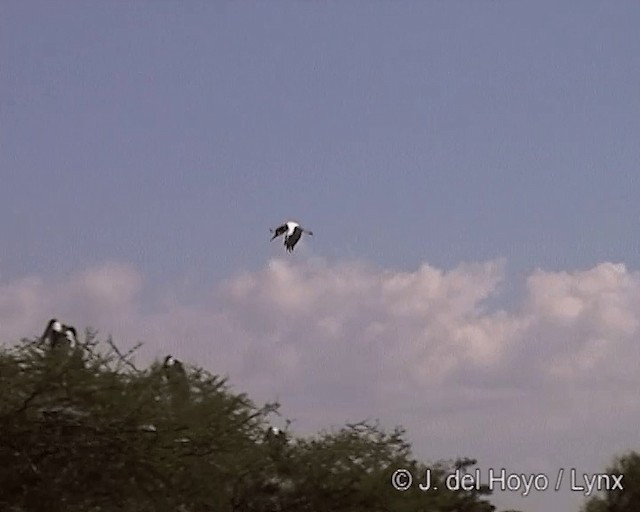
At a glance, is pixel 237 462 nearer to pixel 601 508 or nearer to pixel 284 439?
pixel 284 439

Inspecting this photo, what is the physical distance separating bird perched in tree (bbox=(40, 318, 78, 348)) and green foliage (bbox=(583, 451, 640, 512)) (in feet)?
174

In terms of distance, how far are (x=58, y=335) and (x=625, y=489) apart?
56.3 metres

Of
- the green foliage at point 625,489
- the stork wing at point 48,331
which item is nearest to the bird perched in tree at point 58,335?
the stork wing at point 48,331

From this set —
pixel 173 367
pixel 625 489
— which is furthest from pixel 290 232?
pixel 625 489

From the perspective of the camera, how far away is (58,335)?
108ft

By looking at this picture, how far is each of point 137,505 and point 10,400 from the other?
5.41 metres

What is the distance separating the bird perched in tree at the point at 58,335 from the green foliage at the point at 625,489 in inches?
2085

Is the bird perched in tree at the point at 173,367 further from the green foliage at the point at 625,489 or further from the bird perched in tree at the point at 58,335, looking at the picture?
the green foliage at the point at 625,489

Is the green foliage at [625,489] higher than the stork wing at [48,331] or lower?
higher

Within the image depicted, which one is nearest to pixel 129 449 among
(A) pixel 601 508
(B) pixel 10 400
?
(B) pixel 10 400

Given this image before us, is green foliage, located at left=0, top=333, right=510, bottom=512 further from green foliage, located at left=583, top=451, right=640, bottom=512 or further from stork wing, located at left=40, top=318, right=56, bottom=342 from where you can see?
green foliage, located at left=583, top=451, right=640, bottom=512

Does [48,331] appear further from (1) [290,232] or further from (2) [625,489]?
(2) [625,489]

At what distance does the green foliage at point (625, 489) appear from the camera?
3159 inches

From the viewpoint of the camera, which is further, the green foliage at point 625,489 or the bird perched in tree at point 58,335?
the green foliage at point 625,489
